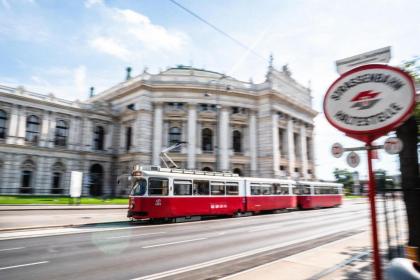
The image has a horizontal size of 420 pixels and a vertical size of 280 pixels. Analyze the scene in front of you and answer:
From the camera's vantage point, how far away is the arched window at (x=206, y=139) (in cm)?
4619

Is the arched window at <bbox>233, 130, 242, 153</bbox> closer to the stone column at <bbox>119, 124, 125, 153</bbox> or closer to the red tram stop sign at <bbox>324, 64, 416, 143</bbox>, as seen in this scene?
the stone column at <bbox>119, 124, 125, 153</bbox>

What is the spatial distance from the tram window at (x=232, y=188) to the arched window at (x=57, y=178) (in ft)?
90.4

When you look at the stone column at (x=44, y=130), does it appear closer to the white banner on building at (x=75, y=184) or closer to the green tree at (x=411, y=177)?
the white banner on building at (x=75, y=184)

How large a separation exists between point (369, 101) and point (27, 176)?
4219 cm

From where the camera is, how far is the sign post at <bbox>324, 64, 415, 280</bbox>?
120 inches

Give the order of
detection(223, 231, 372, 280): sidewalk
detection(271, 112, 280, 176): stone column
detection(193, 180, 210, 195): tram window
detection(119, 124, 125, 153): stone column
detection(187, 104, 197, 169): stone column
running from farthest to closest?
1. detection(119, 124, 125, 153): stone column
2. detection(271, 112, 280, 176): stone column
3. detection(187, 104, 197, 169): stone column
4. detection(193, 180, 210, 195): tram window
5. detection(223, 231, 372, 280): sidewalk

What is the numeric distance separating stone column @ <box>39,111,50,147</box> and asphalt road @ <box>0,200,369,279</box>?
3003 centimetres

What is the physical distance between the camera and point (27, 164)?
Result: 37344mm

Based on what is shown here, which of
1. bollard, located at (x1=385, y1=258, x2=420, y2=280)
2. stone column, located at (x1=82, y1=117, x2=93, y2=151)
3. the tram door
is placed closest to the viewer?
bollard, located at (x1=385, y1=258, x2=420, y2=280)

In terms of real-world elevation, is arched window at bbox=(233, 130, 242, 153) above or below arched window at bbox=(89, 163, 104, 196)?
above

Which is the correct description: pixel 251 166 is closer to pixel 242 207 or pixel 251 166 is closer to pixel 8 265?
pixel 242 207

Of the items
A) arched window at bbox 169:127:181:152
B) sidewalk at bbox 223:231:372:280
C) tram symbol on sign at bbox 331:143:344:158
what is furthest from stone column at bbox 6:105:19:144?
tram symbol on sign at bbox 331:143:344:158

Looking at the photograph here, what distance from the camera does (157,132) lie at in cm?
4253

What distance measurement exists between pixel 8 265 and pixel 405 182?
9077 mm
